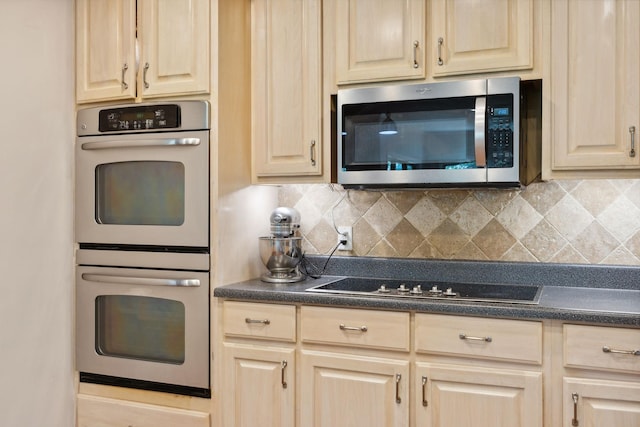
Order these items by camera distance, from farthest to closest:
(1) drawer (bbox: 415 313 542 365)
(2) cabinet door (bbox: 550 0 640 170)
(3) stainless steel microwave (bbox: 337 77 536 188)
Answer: (3) stainless steel microwave (bbox: 337 77 536 188) < (2) cabinet door (bbox: 550 0 640 170) < (1) drawer (bbox: 415 313 542 365)

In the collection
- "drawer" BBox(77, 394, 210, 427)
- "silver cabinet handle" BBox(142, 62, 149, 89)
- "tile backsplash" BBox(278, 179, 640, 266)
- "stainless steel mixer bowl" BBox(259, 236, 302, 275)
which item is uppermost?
"silver cabinet handle" BBox(142, 62, 149, 89)

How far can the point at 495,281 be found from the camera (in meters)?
2.46

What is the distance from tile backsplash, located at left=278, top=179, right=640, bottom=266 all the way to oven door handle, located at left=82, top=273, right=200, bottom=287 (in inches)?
26.3

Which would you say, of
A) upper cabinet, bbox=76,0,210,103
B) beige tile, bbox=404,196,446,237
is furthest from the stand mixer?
upper cabinet, bbox=76,0,210,103

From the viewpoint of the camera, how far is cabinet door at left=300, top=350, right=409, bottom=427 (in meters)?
2.08

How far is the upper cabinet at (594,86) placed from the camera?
2018 millimetres

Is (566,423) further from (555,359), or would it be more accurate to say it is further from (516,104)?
(516,104)

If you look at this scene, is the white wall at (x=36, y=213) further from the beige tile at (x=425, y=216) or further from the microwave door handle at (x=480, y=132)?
the microwave door handle at (x=480, y=132)

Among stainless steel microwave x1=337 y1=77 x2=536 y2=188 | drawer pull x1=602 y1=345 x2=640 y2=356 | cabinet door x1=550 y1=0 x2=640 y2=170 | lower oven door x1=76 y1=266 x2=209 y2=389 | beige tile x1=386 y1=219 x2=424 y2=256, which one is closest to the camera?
drawer pull x1=602 y1=345 x2=640 y2=356

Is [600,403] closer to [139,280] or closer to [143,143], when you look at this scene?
[139,280]

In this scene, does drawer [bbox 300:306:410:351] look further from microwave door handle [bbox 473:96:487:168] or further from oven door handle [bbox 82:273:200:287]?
microwave door handle [bbox 473:96:487:168]

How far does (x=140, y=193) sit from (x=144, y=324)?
584 mm

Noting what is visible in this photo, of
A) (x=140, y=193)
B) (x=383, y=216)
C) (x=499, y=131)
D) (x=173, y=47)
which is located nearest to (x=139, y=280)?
(x=140, y=193)

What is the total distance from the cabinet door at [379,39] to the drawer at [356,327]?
971 millimetres
